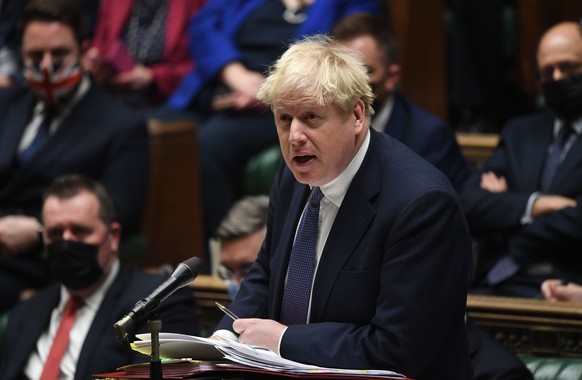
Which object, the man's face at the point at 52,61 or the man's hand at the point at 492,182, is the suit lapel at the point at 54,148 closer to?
the man's face at the point at 52,61

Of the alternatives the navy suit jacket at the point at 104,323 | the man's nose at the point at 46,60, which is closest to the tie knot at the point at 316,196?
the navy suit jacket at the point at 104,323

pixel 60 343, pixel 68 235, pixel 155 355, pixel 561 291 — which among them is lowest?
pixel 60 343

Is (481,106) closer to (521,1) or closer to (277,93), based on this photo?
(521,1)

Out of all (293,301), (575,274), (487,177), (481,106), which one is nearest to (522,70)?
(481,106)

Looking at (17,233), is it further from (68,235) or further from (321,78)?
(321,78)

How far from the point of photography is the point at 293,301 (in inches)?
76.7

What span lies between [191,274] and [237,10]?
2470mm

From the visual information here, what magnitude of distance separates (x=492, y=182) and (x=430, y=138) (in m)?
0.22

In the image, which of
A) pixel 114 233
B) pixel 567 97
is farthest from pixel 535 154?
pixel 114 233

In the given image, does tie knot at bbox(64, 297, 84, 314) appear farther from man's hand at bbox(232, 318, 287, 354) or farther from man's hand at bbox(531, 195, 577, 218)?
man's hand at bbox(531, 195, 577, 218)

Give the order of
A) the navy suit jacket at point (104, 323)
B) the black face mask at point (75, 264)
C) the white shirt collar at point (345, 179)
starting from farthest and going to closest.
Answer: the black face mask at point (75, 264) → the navy suit jacket at point (104, 323) → the white shirt collar at point (345, 179)

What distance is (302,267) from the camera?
194 centimetres

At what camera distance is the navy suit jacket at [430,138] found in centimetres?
314

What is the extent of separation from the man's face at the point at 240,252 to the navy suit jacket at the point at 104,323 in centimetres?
22
